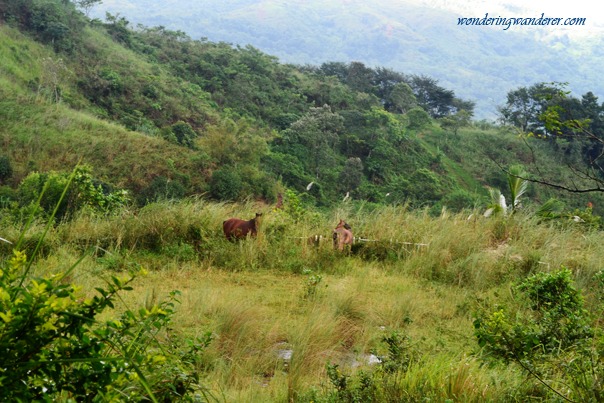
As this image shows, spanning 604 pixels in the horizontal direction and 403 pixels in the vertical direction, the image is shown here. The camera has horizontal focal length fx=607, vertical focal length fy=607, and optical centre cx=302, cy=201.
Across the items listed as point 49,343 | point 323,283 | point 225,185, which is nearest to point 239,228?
point 323,283

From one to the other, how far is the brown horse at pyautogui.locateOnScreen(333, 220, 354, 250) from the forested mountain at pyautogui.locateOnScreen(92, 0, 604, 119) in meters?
124

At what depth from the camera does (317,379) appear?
2.89 meters

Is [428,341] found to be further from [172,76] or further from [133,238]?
[172,76]

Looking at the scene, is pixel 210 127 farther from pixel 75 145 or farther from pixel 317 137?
pixel 317 137

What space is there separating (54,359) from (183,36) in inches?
1806

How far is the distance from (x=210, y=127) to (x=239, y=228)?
20338 mm

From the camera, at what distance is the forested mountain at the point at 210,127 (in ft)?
73.9

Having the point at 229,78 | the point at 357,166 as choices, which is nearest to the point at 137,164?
the point at 357,166

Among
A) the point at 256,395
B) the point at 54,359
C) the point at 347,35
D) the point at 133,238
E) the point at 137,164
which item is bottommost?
the point at 137,164

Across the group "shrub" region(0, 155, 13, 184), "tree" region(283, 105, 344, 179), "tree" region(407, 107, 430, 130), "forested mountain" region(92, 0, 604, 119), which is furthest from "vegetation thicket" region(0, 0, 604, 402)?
"forested mountain" region(92, 0, 604, 119)

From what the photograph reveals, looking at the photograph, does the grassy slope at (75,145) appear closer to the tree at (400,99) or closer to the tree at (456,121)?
the tree at (400,99)

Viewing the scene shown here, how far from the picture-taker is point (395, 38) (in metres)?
162

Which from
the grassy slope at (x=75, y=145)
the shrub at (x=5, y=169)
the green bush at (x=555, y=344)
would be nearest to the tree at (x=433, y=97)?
the grassy slope at (x=75, y=145)

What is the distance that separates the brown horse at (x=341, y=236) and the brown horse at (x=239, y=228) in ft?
2.42
